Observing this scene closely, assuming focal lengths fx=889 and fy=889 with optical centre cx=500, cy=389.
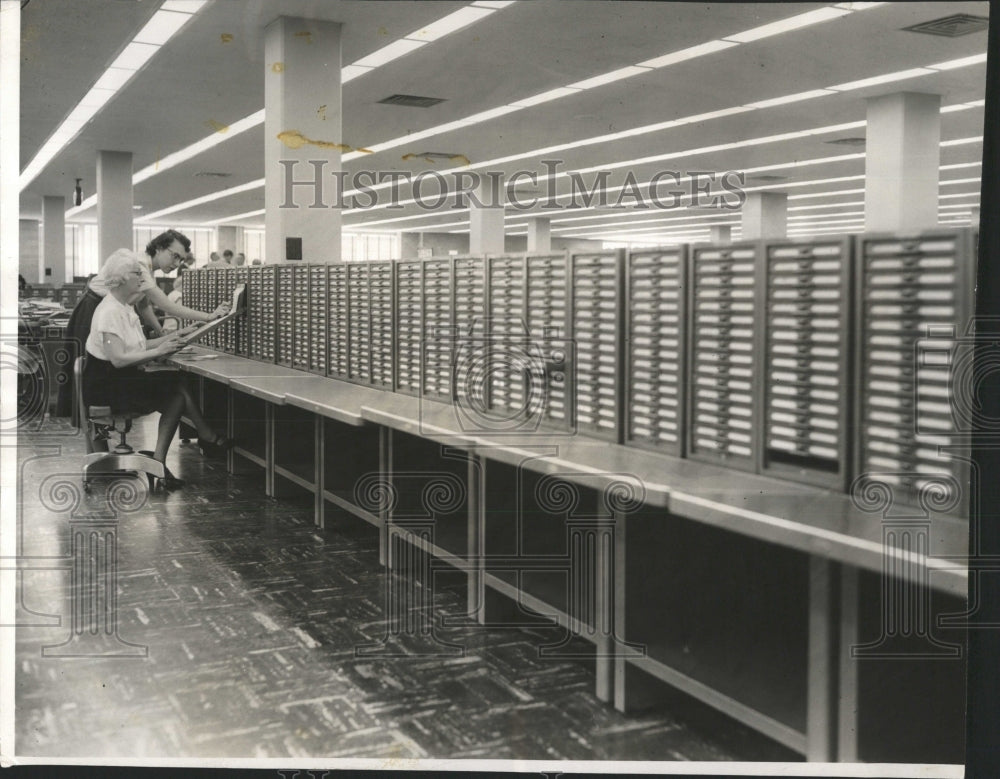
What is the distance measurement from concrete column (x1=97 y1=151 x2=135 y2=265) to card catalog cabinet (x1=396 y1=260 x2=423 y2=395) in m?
0.87

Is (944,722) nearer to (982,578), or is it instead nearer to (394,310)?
(982,578)

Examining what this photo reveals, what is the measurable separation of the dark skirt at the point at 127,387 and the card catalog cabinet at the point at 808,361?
208 centimetres

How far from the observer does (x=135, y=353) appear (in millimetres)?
3391

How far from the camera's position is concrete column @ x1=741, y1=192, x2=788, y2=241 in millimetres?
1749

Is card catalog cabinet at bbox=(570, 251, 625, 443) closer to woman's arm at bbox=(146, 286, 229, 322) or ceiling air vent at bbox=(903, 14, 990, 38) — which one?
ceiling air vent at bbox=(903, 14, 990, 38)

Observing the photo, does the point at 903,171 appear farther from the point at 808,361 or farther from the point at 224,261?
the point at 224,261

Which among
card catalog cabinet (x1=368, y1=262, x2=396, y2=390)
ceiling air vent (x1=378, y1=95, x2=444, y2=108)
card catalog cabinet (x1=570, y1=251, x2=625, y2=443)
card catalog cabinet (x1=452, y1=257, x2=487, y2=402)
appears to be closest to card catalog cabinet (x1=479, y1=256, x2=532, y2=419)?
card catalog cabinet (x1=452, y1=257, x2=487, y2=402)

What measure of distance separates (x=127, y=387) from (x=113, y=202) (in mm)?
915

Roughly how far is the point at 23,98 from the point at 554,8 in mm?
1353

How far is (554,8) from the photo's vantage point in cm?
243

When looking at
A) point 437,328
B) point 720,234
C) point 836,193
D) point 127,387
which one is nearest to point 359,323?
point 437,328

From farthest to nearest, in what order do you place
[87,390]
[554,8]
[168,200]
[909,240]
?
1. [168,200]
2. [87,390]
3. [554,8]
4. [909,240]

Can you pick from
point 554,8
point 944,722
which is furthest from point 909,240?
point 554,8

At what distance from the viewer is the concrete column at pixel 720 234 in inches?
73.4
